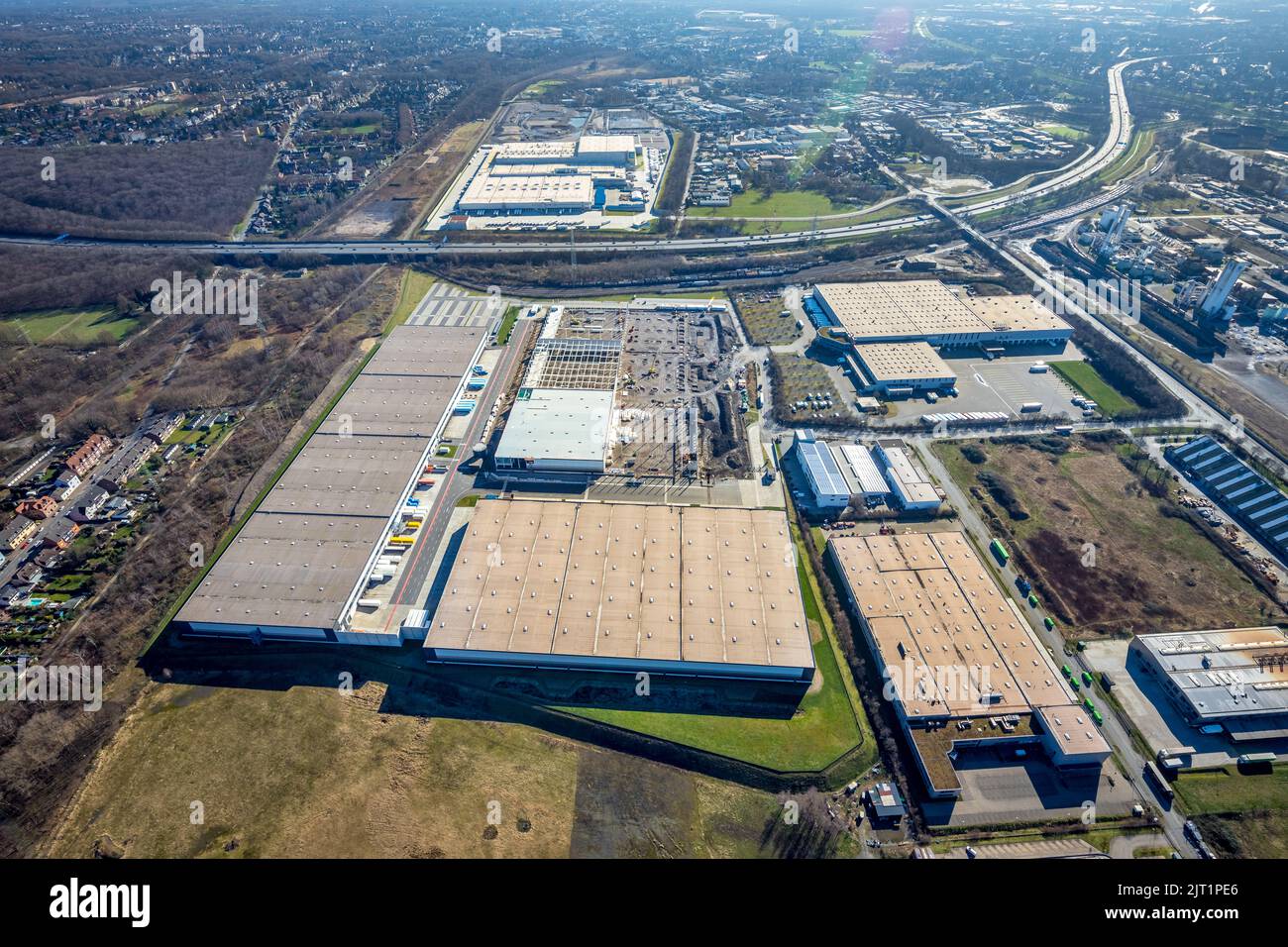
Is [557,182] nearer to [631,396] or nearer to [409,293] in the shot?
[409,293]

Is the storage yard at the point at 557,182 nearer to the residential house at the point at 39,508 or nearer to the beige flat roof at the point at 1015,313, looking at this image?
the beige flat roof at the point at 1015,313

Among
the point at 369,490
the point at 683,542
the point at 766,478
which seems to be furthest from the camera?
the point at 766,478

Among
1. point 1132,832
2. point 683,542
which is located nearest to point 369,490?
point 683,542

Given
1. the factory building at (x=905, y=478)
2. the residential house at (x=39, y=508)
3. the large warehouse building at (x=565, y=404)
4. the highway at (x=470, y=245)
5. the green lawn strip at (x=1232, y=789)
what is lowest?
the green lawn strip at (x=1232, y=789)

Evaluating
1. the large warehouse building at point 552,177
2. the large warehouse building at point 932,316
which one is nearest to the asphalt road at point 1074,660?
the large warehouse building at point 932,316

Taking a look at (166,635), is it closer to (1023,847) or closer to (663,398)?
(663,398)

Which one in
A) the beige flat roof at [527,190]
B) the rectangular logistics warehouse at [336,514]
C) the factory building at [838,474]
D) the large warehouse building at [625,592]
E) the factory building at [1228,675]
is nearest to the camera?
the factory building at [1228,675]
